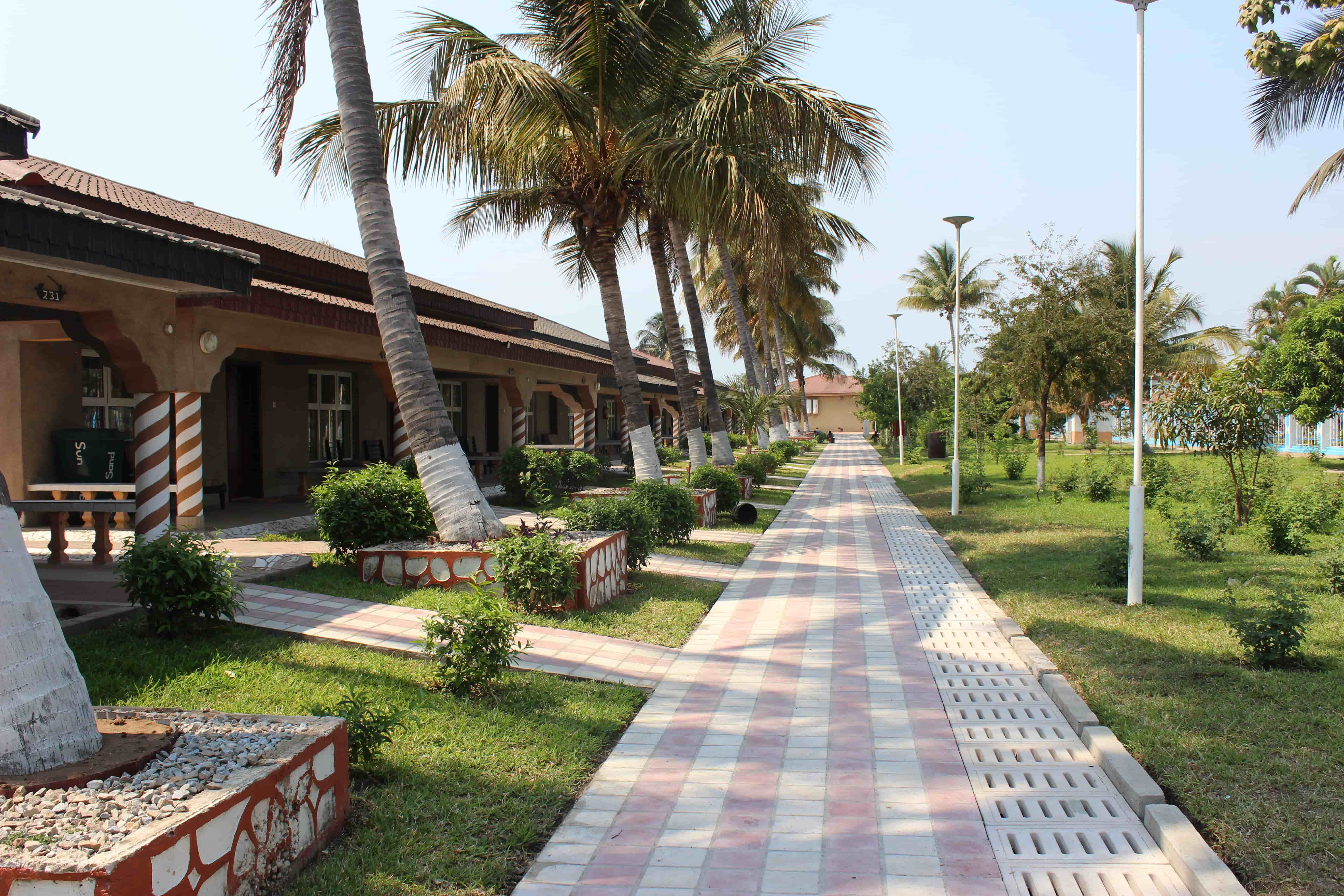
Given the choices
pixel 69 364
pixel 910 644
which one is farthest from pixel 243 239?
pixel 910 644

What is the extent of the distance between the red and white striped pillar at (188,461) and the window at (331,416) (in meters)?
5.64

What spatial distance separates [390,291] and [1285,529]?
35.7 ft

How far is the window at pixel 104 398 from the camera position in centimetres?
Result: 1228

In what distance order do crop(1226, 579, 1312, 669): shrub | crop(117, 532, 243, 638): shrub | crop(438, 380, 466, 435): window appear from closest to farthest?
crop(1226, 579, 1312, 669): shrub < crop(117, 532, 243, 638): shrub < crop(438, 380, 466, 435): window

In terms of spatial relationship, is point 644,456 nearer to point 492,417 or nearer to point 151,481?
point 151,481

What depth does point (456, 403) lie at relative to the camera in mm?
22984

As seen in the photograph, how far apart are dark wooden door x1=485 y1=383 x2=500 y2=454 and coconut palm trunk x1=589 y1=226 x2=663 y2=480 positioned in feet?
37.0

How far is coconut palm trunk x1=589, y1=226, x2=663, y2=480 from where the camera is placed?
13.6m

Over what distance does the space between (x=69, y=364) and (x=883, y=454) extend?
4010cm

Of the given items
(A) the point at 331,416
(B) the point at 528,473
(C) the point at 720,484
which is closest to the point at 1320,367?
Answer: (C) the point at 720,484

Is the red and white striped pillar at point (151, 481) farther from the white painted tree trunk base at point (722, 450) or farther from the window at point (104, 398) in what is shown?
the white painted tree trunk base at point (722, 450)

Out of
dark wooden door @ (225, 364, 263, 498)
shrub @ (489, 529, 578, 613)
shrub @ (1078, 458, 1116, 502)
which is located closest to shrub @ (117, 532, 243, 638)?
shrub @ (489, 529, 578, 613)

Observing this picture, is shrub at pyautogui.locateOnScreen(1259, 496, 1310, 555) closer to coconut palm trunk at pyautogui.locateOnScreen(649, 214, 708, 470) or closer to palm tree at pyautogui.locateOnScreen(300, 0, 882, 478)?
palm tree at pyautogui.locateOnScreen(300, 0, 882, 478)

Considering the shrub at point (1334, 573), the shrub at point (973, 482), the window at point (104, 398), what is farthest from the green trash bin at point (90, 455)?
the shrub at point (973, 482)
